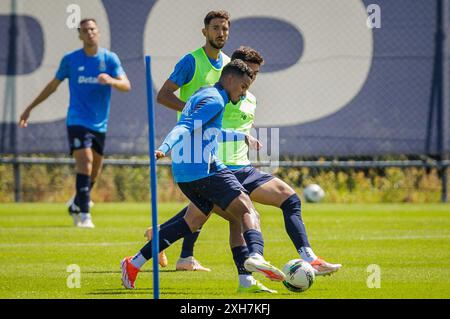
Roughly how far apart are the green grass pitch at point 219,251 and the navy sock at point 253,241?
0.37 meters

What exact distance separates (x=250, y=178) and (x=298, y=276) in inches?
52.4

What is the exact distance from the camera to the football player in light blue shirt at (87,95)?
14562mm

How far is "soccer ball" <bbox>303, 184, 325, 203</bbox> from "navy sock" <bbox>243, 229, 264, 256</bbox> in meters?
10.3

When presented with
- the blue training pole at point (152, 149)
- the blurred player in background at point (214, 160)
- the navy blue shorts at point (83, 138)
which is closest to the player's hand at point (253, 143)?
the blurred player in background at point (214, 160)

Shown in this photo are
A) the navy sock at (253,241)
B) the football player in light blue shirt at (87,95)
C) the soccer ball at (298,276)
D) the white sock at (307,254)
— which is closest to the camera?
the soccer ball at (298,276)

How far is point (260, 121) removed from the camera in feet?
62.0

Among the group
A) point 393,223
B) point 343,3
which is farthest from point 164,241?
point 343,3

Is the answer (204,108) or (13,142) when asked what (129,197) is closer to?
(13,142)

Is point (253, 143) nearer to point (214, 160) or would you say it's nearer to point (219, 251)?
point (214, 160)

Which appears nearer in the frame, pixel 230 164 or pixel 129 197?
pixel 230 164

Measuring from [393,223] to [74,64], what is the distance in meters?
4.81

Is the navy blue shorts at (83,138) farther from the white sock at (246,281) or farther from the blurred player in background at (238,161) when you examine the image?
the white sock at (246,281)

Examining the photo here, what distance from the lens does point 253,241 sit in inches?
332
